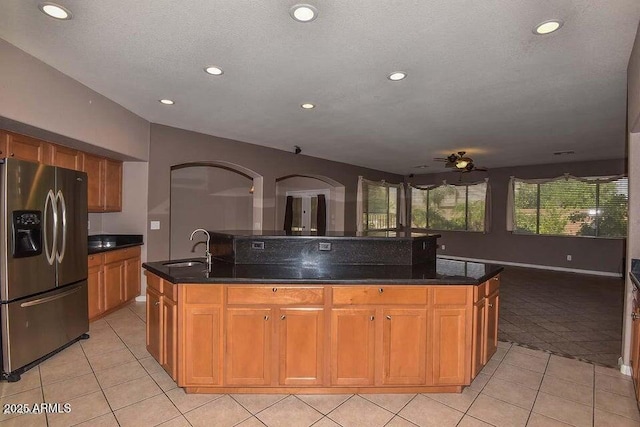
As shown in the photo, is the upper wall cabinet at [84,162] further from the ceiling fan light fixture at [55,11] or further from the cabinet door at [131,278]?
the ceiling fan light fixture at [55,11]

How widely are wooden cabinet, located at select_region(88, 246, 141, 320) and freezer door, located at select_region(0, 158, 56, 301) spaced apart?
0.80 metres

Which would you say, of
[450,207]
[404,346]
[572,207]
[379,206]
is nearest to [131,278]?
[404,346]

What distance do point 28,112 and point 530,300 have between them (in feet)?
21.4

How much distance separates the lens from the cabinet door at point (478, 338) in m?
2.36

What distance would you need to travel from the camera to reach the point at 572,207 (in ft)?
23.7

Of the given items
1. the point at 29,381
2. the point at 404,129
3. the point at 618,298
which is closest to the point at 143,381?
the point at 29,381

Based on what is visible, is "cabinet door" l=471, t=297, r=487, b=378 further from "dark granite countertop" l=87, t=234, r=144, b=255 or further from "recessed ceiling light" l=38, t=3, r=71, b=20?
"dark granite countertop" l=87, t=234, r=144, b=255

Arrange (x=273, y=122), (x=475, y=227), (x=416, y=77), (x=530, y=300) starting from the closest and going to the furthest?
(x=416, y=77)
(x=273, y=122)
(x=530, y=300)
(x=475, y=227)

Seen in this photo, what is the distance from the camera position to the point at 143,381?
2525 mm

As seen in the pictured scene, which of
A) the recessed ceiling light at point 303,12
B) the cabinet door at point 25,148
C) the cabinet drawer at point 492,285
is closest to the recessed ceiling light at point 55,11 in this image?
the recessed ceiling light at point 303,12

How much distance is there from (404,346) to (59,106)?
3.62 m

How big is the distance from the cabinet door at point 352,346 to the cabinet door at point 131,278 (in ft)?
10.6

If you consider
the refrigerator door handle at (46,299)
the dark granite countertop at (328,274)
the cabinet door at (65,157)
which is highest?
the cabinet door at (65,157)

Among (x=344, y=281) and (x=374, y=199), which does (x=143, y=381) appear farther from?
(x=374, y=199)
